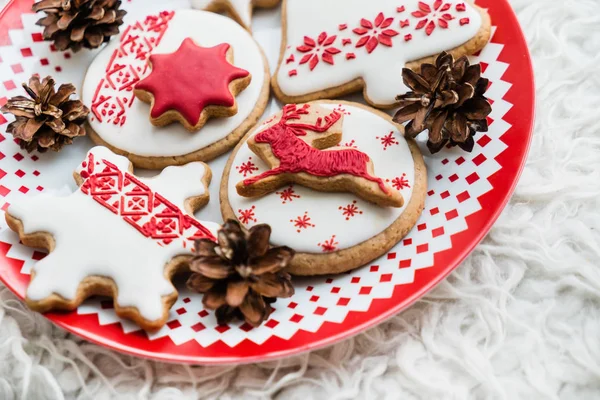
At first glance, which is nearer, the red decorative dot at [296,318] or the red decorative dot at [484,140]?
the red decorative dot at [296,318]

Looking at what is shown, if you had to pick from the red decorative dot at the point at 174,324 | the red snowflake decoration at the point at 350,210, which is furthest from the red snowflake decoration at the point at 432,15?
the red decorative dot at the point at 174,324

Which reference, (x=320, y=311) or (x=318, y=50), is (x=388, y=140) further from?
(x=320, y=311)

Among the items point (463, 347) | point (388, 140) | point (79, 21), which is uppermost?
point (79, 21)

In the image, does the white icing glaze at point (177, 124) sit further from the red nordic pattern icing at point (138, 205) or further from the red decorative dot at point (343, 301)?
the red decorative dot at point (343, 301)

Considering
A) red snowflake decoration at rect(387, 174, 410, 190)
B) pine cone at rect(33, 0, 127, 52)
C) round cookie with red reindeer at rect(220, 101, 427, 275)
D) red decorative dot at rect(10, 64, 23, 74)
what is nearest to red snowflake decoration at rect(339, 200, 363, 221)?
round cookie with red reindeer at rect(220, 101, 427, 275)

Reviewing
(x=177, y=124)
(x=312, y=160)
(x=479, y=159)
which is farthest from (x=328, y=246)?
(x=177, y=124)

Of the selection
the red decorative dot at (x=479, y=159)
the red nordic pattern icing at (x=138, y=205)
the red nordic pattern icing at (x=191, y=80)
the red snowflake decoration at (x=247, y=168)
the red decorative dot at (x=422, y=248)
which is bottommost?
the red decorative dot at (x=422, y=248)

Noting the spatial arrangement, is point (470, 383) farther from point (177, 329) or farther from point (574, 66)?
point (574, 66)

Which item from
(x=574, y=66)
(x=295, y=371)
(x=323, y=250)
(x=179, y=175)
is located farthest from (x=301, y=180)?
(x=574, y=66)
